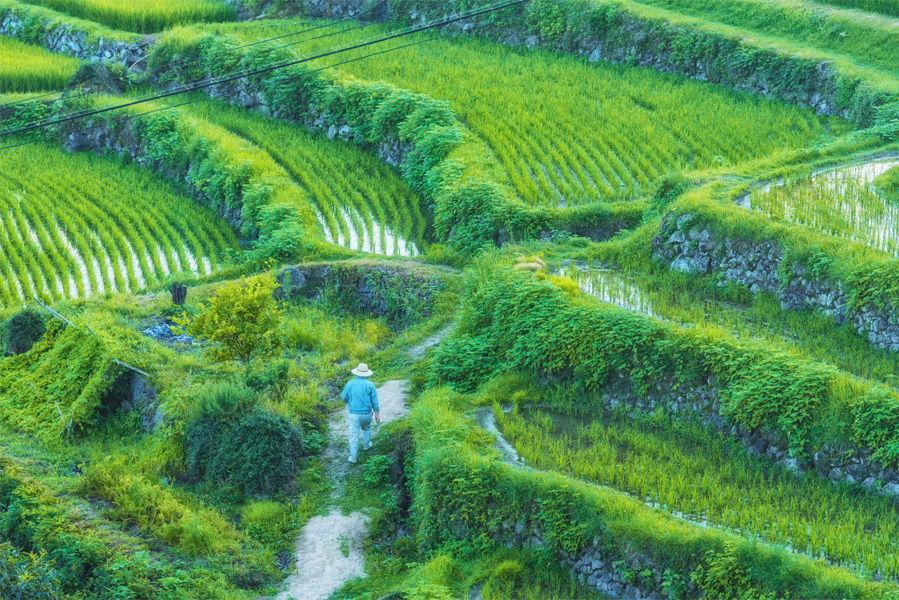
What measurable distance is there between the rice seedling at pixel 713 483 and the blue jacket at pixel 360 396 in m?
1.51

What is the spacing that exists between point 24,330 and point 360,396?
6.40 m

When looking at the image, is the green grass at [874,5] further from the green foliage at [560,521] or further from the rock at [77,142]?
the rock at [77,142]

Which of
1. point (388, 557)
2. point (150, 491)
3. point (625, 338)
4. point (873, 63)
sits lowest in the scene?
point (388, 557)

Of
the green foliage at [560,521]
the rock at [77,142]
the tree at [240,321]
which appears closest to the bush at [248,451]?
the tree at [240,321]

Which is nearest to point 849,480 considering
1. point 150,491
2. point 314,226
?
point 150,491

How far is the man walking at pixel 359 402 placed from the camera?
12.3 metres

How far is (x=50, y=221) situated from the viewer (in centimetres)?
2059

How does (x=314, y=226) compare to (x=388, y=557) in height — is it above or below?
above

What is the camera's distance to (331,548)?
36.2 feet

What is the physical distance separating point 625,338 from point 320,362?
459 centimetres

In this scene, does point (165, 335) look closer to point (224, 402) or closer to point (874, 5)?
point (224, 402)

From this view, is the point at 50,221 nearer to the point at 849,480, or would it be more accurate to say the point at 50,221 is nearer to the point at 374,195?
the point at 374,195

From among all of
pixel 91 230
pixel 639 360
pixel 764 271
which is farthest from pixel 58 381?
pixel 764 271

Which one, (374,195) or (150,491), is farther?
(374,195)
